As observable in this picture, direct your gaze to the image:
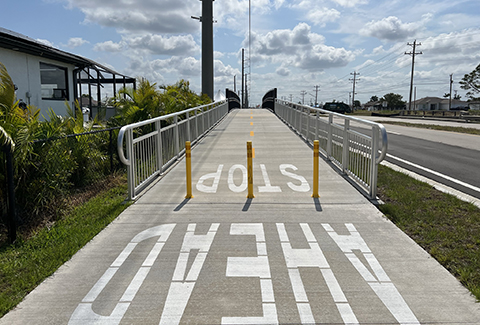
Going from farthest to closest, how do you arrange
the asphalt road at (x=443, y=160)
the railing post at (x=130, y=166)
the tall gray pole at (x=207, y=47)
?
the tall gray pole at (x=207, y=47) → the asphalt road at (x=443, y=160) → the railing post at (x=130, y=166)

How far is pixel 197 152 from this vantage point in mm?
12266

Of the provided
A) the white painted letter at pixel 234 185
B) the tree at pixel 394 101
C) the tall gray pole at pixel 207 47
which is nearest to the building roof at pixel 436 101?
the tree at pixel 394 101

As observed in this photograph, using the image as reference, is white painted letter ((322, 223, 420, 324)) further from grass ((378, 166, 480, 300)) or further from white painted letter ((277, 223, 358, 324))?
grass ((378, 166, 480, 300))

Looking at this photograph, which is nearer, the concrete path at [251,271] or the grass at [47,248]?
the concrete path at [251,271]

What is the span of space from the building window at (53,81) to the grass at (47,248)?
13421mm

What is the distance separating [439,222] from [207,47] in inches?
878

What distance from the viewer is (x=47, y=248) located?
16.5ft

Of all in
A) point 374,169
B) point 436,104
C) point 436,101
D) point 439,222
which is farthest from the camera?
point 436,101

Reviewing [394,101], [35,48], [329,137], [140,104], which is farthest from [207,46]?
[394,101]

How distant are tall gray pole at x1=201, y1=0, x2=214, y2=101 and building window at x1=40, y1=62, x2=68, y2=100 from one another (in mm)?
9300

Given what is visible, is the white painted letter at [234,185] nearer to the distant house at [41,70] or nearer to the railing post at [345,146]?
the railing post at [345,146]

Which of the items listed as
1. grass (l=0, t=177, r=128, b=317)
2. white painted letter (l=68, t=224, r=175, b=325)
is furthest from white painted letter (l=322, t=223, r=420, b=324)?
grass (l=0, t=177, r=128, b=317)

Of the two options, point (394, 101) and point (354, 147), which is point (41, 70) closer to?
point (354, 147)

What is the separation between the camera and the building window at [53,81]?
59.6 ft
